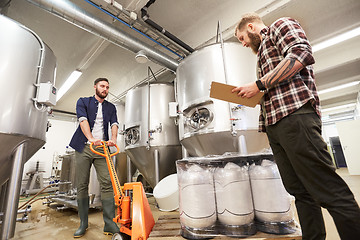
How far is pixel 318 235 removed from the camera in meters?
1.08

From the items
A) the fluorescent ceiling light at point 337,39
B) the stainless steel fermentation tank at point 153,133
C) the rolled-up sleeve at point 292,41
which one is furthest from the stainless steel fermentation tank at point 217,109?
the fluorescent ceiling light at point 337,39

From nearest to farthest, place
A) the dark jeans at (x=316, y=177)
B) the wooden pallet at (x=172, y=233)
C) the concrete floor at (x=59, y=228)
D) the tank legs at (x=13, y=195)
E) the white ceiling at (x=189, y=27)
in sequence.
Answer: the dark jeans at (x=316, y=177), the wooden pallet at (x=172, y=233), the tank legs at (x=13, y=195), the concrete floor at (x=59, y=228), the white ceiling at (x=189, y=27)

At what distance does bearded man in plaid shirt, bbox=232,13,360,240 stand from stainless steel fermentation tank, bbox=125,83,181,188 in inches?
103

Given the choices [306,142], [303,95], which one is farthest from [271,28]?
[306,142]

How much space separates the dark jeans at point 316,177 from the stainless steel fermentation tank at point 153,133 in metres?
2.67

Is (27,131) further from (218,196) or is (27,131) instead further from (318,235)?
(318,235)

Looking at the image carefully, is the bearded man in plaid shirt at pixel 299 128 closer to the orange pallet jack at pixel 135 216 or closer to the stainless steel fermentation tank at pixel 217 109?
the orange pallet jack at pixel 135 216

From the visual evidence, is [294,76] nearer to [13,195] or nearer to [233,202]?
[233,202]

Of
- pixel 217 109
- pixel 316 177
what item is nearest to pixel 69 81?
pixel 217 109

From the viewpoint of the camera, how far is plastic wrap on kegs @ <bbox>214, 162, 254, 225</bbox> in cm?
132

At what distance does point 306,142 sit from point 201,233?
923 millimetres

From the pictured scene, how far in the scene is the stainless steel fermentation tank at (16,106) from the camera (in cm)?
169

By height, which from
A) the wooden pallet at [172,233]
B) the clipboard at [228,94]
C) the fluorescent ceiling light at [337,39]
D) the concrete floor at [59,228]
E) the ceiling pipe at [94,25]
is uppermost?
the fluorescent ceiling light at [337,39]

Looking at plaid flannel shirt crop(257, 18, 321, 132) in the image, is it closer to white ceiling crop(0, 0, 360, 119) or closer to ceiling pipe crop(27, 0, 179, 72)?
white ceiling crop(0, 0, 360, 119)
